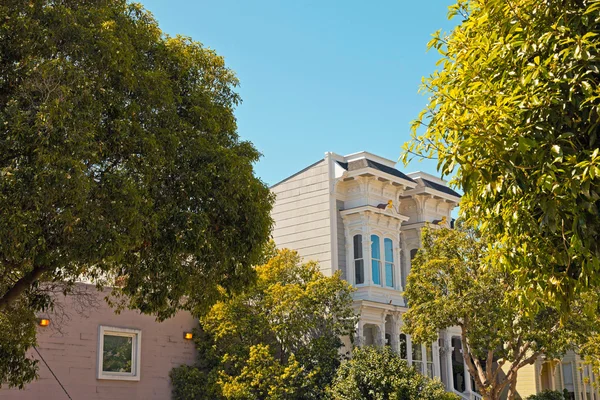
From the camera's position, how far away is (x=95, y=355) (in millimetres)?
23000

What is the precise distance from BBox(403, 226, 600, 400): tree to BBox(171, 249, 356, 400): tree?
117 inches

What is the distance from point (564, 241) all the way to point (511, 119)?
1338mm

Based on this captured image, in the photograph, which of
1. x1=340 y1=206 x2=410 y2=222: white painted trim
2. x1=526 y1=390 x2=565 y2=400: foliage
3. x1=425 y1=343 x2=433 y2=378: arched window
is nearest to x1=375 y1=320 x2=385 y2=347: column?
x1=425 y1=343 x2=433 y2=378: arched window

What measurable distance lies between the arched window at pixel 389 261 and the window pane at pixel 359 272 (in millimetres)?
1321

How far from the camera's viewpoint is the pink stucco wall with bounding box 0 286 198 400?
2170 centimetres

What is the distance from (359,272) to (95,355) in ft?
→ 37.3

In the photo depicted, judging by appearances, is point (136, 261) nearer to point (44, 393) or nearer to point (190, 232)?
point (190, 232)

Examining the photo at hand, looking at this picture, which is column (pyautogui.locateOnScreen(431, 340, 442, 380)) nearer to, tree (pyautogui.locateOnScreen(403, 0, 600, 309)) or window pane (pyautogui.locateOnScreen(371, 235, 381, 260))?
window pane (pyautogui.locateOnScreen(371, 235, 381, 260))

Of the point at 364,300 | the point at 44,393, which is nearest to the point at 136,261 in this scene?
the point at 44,393

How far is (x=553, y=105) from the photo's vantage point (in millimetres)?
7980

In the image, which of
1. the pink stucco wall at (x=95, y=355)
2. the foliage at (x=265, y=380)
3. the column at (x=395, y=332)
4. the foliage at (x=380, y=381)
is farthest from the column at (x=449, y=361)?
the pink stucco wall at (x=95, y=355)

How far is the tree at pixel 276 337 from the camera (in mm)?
25000

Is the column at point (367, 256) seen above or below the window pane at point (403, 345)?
above

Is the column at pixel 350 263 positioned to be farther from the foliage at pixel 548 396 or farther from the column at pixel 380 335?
the foliage at pixel 548 396
